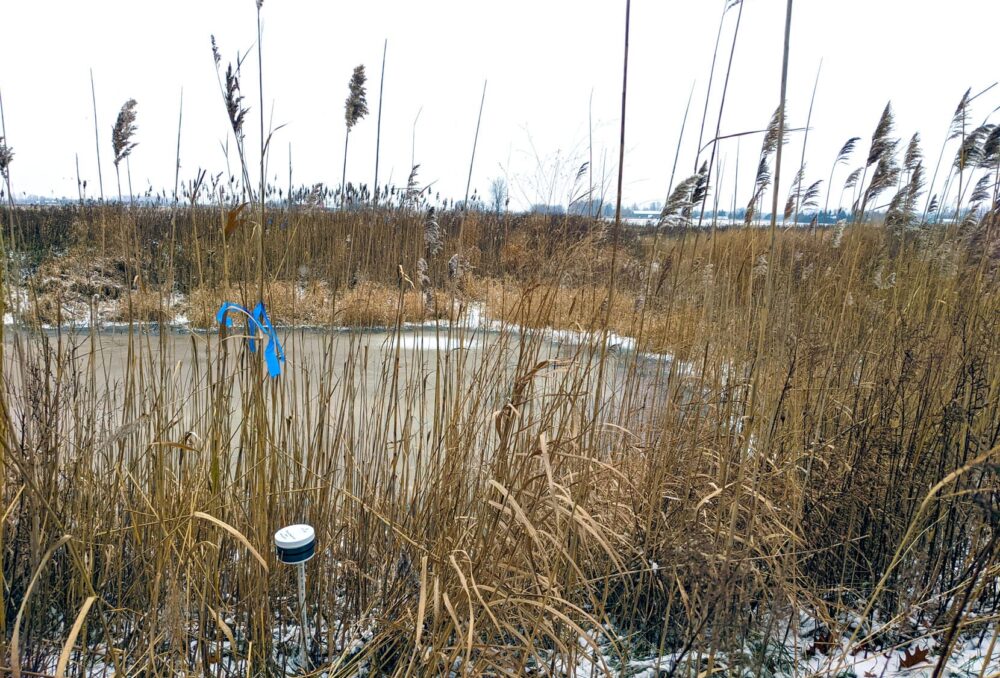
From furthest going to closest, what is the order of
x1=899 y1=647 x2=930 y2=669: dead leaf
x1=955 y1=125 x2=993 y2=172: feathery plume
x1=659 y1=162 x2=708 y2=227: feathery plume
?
x1=955 y1=125 x2=993 y2=172: feathery plume < x1=659 y1=162 x2=708 y2=227: feathery plume < x1=899 y1=647 x2=930 y2=669: dead leaf

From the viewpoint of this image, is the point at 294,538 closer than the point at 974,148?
Yes

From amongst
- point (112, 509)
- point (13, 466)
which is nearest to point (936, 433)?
point (112, 509)

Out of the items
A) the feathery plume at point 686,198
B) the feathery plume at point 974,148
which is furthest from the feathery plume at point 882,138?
the feathery plume at point 686,198

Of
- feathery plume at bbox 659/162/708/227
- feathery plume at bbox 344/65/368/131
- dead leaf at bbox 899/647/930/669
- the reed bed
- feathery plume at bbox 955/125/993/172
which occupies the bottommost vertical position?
→ dead leaf at bbox 899/647/930/669

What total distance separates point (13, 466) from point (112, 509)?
25cm

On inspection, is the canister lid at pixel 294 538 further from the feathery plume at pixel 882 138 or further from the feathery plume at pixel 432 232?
the feathery plume at pixel 882 138

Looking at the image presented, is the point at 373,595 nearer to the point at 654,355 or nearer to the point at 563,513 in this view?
the point at 563,513

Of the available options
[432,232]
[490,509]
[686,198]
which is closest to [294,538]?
[490,509]

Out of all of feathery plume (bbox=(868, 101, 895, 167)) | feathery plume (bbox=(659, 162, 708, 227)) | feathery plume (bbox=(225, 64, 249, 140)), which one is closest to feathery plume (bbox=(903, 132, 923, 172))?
feathery plume (bbox=(868, 101, 895, 167))

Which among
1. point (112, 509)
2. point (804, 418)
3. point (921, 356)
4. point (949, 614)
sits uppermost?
point (921, 356)

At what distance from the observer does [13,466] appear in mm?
1148

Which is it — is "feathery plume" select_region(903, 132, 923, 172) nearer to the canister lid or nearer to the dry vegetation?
the dry vegetation

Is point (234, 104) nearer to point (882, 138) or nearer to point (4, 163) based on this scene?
point (4, 163)

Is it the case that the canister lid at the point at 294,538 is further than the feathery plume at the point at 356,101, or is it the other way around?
the feathery plume at the point at 356,101
